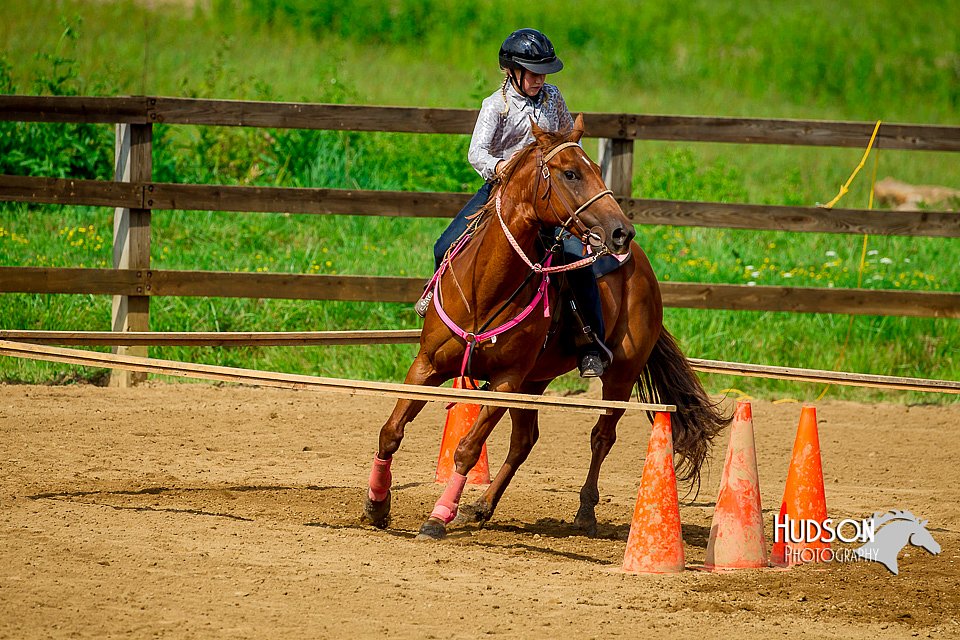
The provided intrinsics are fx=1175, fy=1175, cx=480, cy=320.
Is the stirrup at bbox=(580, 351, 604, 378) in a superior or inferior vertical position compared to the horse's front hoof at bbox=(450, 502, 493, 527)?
superior

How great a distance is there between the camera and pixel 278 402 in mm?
9422

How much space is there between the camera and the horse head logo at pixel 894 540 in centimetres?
586

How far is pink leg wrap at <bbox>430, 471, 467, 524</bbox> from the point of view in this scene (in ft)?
20.1

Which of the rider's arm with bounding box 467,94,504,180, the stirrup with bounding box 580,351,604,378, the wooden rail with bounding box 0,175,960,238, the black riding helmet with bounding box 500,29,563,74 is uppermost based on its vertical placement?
the black riding helmet with bounding box 500,29,563,74

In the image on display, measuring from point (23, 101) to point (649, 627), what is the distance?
701 cm

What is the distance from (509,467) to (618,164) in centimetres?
412

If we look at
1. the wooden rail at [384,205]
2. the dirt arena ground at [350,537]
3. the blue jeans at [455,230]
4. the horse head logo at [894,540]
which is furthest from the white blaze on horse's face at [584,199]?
the wooden rail at [384,205]

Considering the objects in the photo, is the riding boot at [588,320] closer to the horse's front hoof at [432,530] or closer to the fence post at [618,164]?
the horse's front hoof at [432,530]

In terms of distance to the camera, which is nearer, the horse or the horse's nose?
the horse's nose

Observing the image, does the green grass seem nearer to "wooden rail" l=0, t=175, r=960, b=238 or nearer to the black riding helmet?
"wooden rail" l=0, t=175, r=960, b=238

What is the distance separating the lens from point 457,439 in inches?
291

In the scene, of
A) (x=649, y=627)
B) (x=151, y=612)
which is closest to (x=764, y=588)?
(x=649, y=627)

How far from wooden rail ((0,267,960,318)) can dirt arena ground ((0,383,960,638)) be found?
0.84 metres

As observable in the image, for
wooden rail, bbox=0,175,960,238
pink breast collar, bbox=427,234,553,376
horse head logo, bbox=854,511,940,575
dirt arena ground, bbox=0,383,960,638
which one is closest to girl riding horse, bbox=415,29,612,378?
pink breast collar, bbox=427,234,553,376
